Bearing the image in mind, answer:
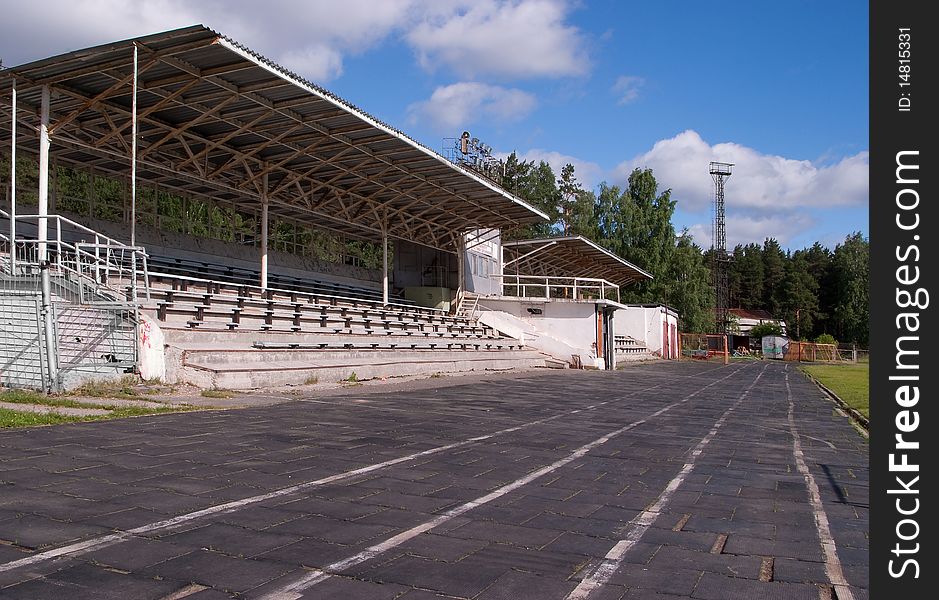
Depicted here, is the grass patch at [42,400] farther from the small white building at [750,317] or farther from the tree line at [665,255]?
the small white building at [750,317]

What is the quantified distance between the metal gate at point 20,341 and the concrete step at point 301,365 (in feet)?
7.64

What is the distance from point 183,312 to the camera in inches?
675

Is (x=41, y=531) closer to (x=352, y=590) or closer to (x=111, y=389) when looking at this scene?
(x=352, y=590)

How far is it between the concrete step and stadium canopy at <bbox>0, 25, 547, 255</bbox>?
15.0 feet

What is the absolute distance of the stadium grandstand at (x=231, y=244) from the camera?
13883 mm

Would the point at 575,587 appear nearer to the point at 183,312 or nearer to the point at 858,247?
the point at 183,312

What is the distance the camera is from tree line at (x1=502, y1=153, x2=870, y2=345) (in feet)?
233

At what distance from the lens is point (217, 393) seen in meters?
13.7

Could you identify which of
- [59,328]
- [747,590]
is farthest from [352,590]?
[59,328]

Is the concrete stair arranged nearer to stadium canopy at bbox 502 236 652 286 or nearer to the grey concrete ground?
the grey concrete ground

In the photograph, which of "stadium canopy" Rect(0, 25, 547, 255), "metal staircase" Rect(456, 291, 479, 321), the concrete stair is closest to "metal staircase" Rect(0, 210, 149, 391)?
the concrete stair

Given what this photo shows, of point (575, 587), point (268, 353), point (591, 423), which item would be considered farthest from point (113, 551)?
point (268, 353)

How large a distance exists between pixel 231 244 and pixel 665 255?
1956 inches

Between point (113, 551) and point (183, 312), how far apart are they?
13.7 metres
